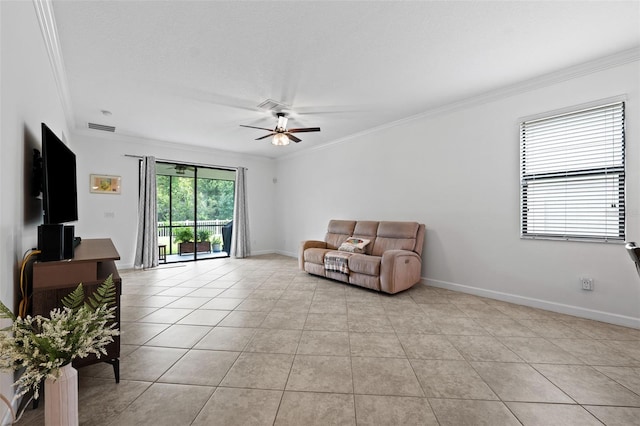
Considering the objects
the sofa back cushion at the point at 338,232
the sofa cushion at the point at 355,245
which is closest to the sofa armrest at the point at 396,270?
the sofa cushion at the point at 355,245

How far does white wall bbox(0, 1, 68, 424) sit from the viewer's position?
138cm

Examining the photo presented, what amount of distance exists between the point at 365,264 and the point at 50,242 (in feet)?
10.4

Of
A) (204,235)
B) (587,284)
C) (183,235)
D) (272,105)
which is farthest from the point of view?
(204,235)

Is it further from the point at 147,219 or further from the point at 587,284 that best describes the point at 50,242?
the point at 587,284

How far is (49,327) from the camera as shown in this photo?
104 cm

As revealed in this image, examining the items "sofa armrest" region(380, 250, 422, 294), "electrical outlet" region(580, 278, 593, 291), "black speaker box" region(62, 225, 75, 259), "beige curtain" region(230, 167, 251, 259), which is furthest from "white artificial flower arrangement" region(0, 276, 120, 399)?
"beige curtain" region(230, 167, 251, 259)

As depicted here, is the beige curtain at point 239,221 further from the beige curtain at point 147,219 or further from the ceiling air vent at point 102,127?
the ceiling air vent at point 102,127

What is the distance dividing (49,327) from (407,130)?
14.9ft

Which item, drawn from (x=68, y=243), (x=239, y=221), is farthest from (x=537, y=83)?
(x=239, y=221)

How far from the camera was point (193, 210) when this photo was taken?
242 inches

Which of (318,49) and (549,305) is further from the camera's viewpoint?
(549,305)

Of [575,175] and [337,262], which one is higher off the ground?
[575,175]

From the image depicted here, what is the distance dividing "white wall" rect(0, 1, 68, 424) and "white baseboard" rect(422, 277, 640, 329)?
14.0 ft

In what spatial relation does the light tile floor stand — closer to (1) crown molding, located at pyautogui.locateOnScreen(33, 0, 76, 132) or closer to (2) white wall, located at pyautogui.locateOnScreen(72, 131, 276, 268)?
(2) white wall, located at pyautogui.locateOnScreen(72, 131, 276, 268)
